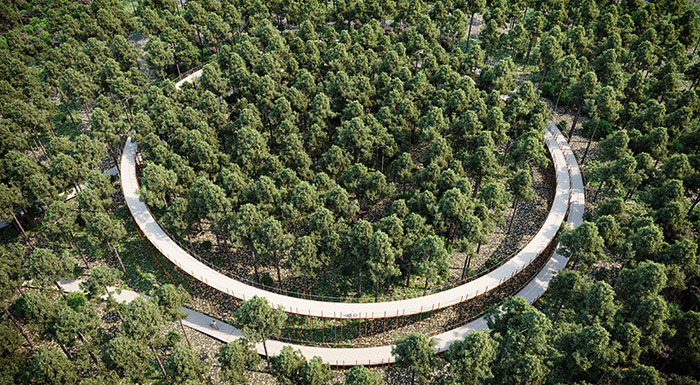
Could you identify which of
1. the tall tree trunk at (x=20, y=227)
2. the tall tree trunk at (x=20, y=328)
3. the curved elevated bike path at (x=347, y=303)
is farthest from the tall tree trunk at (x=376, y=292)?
the tall tree trunk at (x=20, y=227)

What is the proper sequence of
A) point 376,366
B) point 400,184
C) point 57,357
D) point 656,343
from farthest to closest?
point 400,184 → point 376,366 → point 656,343 → point 57,357

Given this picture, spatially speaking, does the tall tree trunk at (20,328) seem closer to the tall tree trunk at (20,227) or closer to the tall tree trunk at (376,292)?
the tall tree trunk at (20,227)

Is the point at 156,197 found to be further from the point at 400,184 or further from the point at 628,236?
the point at 628,236

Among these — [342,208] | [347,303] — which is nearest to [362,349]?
[347,303]

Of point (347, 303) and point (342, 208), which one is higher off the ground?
point (342, 208)


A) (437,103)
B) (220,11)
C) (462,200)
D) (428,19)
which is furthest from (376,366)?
(220,11)

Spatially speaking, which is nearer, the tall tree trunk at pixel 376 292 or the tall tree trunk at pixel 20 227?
the tall tree trunk at pixel 376 292

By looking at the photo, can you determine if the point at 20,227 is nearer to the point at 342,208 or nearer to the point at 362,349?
the point at 342,208

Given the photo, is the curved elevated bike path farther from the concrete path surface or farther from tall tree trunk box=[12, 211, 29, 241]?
tall tree trunk box=[12, 211, 29, 241]
